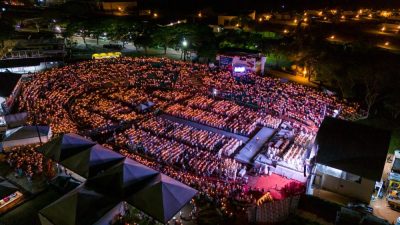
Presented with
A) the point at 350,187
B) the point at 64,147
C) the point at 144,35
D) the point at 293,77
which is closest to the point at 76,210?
the point at 64,147

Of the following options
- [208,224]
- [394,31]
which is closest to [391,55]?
[394,31]

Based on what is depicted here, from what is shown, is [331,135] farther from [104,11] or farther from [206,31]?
[104,11]

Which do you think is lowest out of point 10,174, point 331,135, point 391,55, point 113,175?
point 10,174

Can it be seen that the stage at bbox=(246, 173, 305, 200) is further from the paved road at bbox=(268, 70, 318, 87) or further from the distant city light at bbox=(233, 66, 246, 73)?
the distant city light at bbox=(233, 66, 246, 73)

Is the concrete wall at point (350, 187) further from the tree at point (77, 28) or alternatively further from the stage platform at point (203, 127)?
the tree at point (77, 28)

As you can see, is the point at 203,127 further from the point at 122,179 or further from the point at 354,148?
the point at 354,148

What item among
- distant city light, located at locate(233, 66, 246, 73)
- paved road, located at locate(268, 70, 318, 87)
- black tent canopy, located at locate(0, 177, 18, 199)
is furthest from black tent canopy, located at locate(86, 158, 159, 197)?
paved road, located at locate(268, 70, 318, 87)
